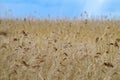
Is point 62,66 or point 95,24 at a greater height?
point 95,24

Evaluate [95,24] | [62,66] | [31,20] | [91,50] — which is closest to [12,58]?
[62,66]

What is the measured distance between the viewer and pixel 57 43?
475cm

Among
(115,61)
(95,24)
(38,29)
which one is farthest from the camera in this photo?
(95,24)

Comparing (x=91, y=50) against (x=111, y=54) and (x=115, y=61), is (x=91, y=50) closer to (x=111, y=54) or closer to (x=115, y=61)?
(x=111, y=54)

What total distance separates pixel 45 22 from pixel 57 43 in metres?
5.05

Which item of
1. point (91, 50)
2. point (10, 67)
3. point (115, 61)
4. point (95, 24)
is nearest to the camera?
point (10, 67)

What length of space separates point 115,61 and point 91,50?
2.23 feet

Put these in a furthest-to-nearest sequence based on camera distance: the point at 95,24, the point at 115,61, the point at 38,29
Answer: the point at 95,24, the point at 38,29, the point at 115,61

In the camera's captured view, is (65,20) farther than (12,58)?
Yes

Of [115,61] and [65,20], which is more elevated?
[65,20]

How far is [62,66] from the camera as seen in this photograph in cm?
396

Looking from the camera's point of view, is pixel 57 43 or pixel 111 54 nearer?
pixel 111 54

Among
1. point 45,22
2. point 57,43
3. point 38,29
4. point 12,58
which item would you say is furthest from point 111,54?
point 45,22

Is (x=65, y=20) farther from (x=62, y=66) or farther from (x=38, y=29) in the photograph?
(x=62, y=66)
